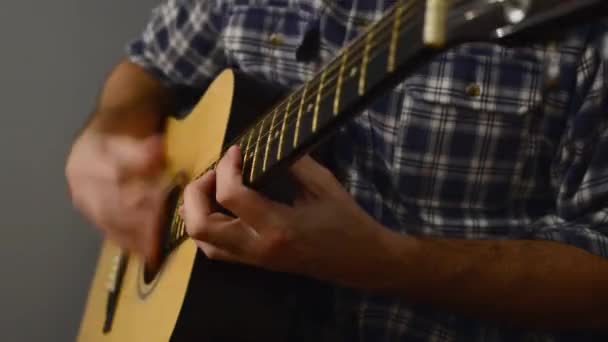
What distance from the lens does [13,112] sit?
119 centimetres

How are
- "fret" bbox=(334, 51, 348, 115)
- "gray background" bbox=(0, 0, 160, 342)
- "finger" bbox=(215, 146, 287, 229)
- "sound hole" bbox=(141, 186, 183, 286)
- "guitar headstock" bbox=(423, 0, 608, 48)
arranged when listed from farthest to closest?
"gray background" bbox=(0, 0, 160, 342), "sound hole" bbox=(141, 186, 183, 286), "finger" bbox=(215, 146, 287, 229), "fret" bbox=(334, 51, 348, 115), "guitar headstock" bbox=(423, 0, 608, 48)

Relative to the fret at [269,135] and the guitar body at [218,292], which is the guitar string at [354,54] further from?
the guitar body at [218,292]

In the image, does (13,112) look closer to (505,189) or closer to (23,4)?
(23,4)

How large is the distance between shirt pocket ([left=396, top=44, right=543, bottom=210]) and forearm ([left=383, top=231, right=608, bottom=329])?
7cm

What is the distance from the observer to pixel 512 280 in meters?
0.65

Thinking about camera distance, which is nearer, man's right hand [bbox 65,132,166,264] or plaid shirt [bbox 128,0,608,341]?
plaid shirt [bbox 128,0,608,341]

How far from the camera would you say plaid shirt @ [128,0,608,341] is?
64 centimetres

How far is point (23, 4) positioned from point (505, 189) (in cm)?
89

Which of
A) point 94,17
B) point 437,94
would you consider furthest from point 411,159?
point 94,17

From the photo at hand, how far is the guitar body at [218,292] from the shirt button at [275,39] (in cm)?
9

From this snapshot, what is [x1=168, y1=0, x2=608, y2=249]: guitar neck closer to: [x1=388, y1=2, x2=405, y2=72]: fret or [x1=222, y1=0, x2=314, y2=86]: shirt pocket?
[x1=388, y1=2, x2=405, y2=72]: fret

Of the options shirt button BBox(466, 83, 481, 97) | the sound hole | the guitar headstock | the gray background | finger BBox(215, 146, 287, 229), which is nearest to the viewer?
the guitar headstock

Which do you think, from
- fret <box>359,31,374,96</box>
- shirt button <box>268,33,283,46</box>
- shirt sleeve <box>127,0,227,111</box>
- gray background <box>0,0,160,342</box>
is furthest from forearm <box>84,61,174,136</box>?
fret <box>359,31,374,96</box>

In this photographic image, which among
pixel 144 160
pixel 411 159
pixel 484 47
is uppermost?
pixel 484 47
